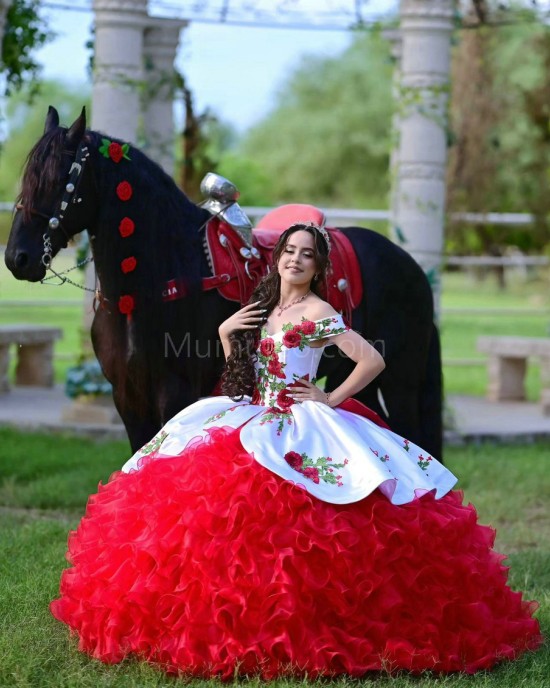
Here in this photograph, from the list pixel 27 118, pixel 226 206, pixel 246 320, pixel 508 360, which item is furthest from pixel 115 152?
pixel 27 118

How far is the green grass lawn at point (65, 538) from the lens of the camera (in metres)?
3.43

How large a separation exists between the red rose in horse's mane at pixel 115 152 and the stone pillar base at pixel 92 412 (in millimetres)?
3882

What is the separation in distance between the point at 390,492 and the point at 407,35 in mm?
4814

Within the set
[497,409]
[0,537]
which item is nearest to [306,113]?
[497,409]

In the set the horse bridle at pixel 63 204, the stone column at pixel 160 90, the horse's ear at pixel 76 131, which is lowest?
the horse bridle at pixel 63 204

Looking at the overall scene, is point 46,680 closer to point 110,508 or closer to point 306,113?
point 110,508

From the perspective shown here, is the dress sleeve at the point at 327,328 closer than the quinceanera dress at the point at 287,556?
No

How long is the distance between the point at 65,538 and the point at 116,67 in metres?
3.49

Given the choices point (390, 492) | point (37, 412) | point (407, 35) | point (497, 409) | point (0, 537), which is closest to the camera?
point (390, 492)

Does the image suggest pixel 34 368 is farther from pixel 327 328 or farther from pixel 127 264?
pixel 327 328

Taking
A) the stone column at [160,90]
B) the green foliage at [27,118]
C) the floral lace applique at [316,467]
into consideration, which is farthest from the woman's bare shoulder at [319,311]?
the green foliage at [27,118]

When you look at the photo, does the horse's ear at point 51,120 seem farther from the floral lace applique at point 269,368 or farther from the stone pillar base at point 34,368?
the stone pillar base at point 34,368

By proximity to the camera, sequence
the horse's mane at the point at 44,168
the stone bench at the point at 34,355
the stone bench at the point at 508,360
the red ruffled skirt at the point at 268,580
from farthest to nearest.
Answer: the stone bench at the point at 508,360
the stone bench at the point at 34,355
the horse's mane at the point at 44,168
the red ruffled skirt at the point at 268,580

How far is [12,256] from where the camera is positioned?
4207 mm
